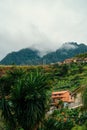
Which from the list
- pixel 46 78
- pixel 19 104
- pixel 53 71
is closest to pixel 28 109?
pixel 19 104

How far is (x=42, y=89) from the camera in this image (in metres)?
27.5

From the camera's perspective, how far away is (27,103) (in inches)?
1069

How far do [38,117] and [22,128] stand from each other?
5.21 feet

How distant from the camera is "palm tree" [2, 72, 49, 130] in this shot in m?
26.9

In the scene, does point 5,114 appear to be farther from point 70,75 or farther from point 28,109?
point 70,75

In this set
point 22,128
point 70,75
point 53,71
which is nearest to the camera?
point 22,128

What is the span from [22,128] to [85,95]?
4.80m

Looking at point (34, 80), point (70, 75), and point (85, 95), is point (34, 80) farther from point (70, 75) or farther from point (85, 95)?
point (70, 75)

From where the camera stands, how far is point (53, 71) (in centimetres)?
13462

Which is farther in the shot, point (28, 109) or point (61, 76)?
point (61, 76)

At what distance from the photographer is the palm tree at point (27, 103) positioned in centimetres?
2689

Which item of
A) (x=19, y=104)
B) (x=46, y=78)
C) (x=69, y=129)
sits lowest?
(x=69, y=129)

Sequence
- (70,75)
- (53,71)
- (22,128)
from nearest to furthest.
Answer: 1. (22,128)
2. (70,75)
3. (53,71)

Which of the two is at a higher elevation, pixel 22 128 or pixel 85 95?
pixel 85 95
